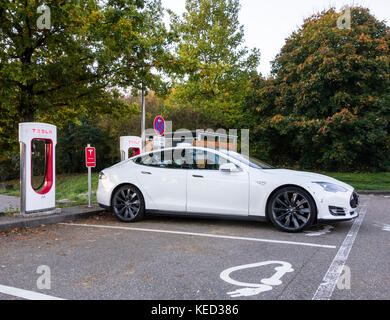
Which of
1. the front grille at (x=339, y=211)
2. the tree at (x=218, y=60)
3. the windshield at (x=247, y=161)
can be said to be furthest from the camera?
the tree at (x=218, y=60)

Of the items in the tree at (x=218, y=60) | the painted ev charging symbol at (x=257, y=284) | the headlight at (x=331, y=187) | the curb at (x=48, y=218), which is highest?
the tree at (x=218, y=60)

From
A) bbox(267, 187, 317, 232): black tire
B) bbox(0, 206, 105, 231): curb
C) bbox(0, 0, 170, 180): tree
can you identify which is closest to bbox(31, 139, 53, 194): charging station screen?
bbox(0, 206, 105, 231): curb

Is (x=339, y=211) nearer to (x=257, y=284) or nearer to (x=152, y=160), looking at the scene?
(x=257, y=284)

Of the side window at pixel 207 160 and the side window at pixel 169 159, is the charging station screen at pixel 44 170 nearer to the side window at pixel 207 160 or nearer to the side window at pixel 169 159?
the side window at pixel 169 159

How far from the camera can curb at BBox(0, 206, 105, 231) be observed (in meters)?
6.28

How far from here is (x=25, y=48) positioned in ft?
26.3

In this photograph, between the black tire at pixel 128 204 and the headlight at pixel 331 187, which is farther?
the black tire at pixel 128 204

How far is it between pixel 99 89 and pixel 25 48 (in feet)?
7.44

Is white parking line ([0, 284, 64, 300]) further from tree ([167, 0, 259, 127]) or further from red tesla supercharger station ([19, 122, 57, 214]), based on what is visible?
tree ([167, 0, 259, 127])

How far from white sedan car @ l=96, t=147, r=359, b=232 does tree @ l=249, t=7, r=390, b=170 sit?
14.0 m

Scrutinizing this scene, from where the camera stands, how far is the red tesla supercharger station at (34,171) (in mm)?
6766

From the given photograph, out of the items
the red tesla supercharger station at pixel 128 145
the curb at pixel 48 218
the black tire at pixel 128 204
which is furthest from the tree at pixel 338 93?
the curb at pixel 48 218

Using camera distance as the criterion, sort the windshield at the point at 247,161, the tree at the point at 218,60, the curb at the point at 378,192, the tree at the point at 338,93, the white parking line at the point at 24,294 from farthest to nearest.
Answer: the tree at the point at 218,60 → the tree at the point at 338,93 → the curb at the point at 378,192 → the windshield at the point at 247,161 → the white parking line at the point at 24,294

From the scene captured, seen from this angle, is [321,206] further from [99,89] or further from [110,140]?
[110,140]
